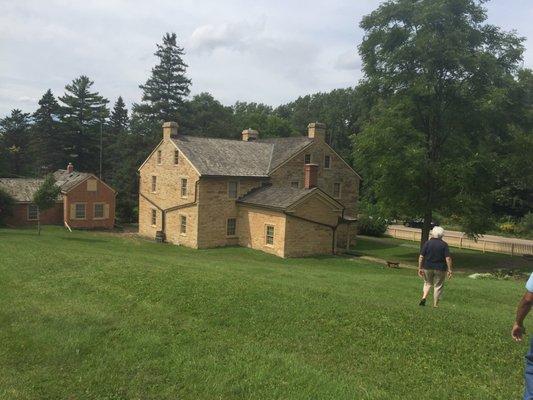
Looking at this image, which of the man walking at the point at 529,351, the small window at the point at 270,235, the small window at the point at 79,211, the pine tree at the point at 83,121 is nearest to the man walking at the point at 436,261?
the man walking at the point at 529,351

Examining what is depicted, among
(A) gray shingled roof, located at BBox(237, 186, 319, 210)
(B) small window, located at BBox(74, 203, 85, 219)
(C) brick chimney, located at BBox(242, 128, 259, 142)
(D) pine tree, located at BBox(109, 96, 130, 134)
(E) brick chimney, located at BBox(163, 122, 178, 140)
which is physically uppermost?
(D) pine tree, located at BBox(109, 96, 130, 134)

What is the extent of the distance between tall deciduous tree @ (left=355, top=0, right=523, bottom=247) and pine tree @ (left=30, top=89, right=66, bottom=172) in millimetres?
52704

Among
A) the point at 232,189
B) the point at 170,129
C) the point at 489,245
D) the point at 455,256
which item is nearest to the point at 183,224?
the point at 232,189

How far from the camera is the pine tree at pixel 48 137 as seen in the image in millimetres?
68625

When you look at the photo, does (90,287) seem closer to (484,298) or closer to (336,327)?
(336,327)

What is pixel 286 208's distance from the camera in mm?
29766

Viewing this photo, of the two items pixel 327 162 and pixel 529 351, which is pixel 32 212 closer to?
pixel 327 162

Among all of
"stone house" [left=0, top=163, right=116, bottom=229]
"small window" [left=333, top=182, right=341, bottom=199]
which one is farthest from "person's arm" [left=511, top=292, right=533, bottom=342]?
"stone house" [left=0, top=163, right=116, bottom=229]

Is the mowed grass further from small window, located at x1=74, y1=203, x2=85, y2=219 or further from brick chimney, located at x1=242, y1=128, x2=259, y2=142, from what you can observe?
small window, located at x1=74, y1=203, x2=85, y2=219

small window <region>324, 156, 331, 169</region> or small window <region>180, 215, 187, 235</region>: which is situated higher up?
small window <region>324, 156, 331, 169</region>

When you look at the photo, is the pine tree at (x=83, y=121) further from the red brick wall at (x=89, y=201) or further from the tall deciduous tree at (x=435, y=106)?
the tall deciduous tree at (x=435, y=106)

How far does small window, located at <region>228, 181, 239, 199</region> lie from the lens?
35.1 meters

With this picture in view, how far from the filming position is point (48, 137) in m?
69.1

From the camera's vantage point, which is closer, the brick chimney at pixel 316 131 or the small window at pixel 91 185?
the brick chimney at pixel 316 131
